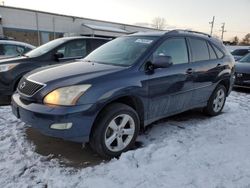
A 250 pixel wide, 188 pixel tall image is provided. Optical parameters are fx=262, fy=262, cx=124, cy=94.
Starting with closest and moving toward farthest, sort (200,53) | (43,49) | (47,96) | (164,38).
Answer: (47,96) → (164,38) → (200,53) → (43,49)

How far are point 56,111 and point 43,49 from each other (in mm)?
3699

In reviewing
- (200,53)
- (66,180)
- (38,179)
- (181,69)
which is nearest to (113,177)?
(66,180)

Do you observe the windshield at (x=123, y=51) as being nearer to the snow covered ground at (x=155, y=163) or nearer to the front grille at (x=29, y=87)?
the front grille at (x=29, y=87)

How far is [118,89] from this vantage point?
3.35 meters

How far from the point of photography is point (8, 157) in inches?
131

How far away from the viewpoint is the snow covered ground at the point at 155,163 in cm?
289

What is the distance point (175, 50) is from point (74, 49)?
309cm

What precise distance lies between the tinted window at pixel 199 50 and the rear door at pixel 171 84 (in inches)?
8.6

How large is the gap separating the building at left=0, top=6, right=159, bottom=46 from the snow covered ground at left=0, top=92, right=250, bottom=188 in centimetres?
2276

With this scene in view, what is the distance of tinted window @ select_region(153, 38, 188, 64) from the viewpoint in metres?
4.13

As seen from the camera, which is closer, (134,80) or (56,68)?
(134,80)

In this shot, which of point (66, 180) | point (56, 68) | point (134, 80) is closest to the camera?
point (66, 180)

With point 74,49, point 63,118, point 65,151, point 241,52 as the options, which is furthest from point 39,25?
point 63,118

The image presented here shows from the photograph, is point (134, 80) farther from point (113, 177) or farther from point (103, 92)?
point (113, 177)
